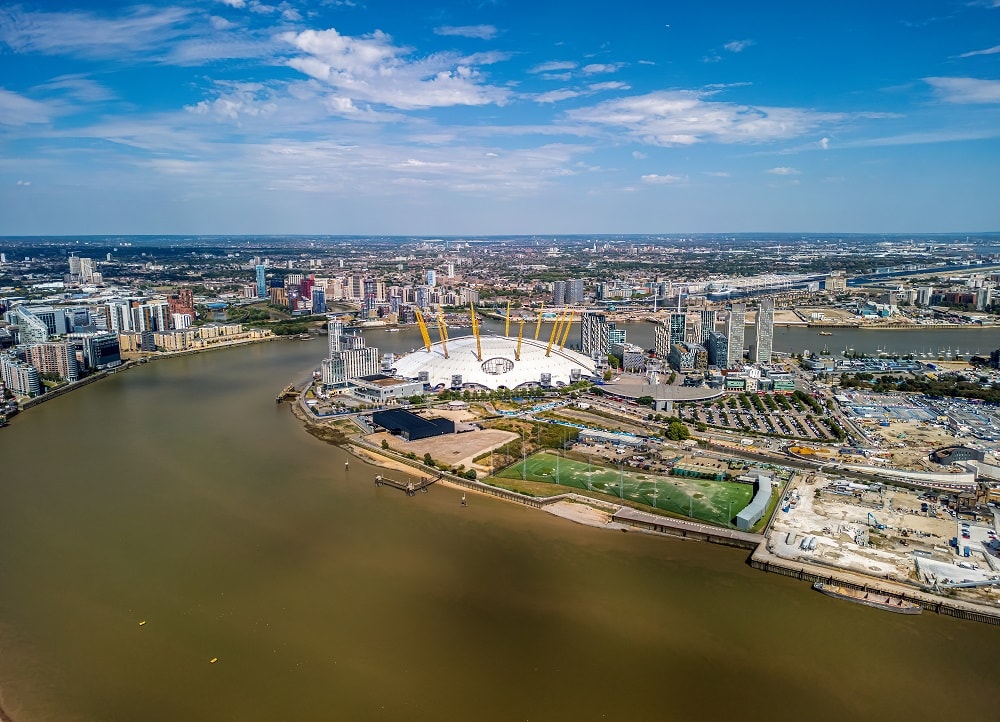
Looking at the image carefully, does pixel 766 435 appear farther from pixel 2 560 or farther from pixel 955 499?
pixel 2 560

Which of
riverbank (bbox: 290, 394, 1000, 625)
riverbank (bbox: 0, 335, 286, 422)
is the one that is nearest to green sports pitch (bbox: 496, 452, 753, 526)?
riverbank (bbox: 290, 394, 1000, 625)

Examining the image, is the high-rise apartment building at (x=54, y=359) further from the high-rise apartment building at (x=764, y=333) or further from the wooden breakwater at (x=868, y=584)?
the high-rise apartment building at (x=764, y=333)

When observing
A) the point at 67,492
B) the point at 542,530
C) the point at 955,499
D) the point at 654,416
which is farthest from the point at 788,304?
the point at 67,492

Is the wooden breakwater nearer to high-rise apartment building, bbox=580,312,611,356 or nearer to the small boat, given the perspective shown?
the small boat

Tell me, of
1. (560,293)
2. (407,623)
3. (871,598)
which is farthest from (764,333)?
(560,293)

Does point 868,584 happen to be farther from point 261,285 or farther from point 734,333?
point 261,285

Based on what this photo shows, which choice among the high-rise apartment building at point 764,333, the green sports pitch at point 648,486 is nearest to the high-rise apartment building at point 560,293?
the high-rise apartment building at point 764,333
